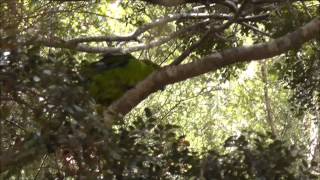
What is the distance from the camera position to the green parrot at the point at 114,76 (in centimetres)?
298

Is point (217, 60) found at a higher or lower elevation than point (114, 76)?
higher

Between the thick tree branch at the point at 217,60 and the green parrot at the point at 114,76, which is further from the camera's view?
the green parrot at the point at 114,76

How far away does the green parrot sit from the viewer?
9.77 ft

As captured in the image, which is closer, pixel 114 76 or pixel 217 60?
pixel 217 60

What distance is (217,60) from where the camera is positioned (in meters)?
2.66

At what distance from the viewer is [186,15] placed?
12.4ft

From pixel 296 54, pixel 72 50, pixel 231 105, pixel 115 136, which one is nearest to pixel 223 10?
pixel 296 54

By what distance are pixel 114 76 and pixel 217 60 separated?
2.36ft

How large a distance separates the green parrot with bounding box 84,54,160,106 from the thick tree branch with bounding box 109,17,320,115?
0.26 m

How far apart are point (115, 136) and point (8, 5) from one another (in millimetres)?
1205

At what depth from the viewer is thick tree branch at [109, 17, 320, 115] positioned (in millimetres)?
2615

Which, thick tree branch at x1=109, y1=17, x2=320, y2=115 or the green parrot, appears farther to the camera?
the green parrot

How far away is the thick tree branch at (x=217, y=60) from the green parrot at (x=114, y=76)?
10.2 inches

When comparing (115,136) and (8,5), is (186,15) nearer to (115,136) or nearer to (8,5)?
(8,5)
